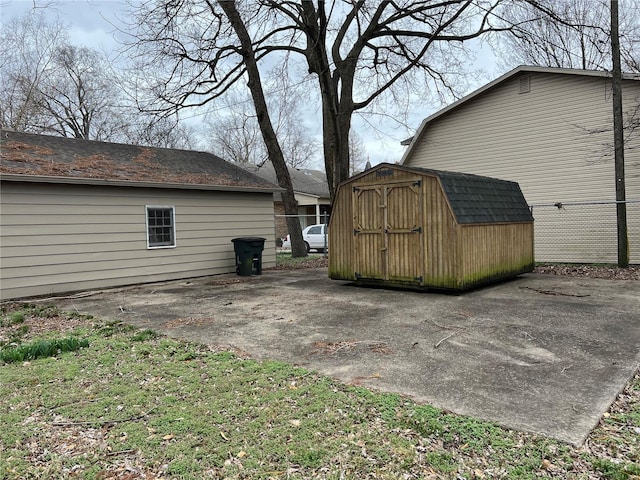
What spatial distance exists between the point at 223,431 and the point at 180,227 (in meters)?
8.41

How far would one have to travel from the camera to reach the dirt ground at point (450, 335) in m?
3.27

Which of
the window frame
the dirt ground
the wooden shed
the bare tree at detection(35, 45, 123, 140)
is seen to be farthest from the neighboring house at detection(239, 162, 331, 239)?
the dirt ground

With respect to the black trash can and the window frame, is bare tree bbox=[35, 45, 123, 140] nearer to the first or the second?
the window frame

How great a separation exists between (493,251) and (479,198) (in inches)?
41.7

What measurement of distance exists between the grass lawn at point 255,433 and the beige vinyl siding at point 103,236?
17.1 ft

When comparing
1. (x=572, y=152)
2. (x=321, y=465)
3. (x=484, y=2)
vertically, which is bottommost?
(x=321, y=465)

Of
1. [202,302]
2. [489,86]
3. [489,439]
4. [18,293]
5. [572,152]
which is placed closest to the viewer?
[489,439]

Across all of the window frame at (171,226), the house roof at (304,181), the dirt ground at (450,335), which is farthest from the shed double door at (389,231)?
the house roof at (304,181)

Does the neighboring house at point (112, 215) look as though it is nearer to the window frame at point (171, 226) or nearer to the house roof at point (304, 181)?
the window frame at point (171, 226)

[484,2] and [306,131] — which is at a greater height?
[306,131]

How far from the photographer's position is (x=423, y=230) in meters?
7.82

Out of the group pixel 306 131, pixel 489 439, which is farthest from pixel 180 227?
pixel 306 131

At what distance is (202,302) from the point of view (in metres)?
7.49

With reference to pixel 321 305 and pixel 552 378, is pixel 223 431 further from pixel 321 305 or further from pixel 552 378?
pixel 321 305
